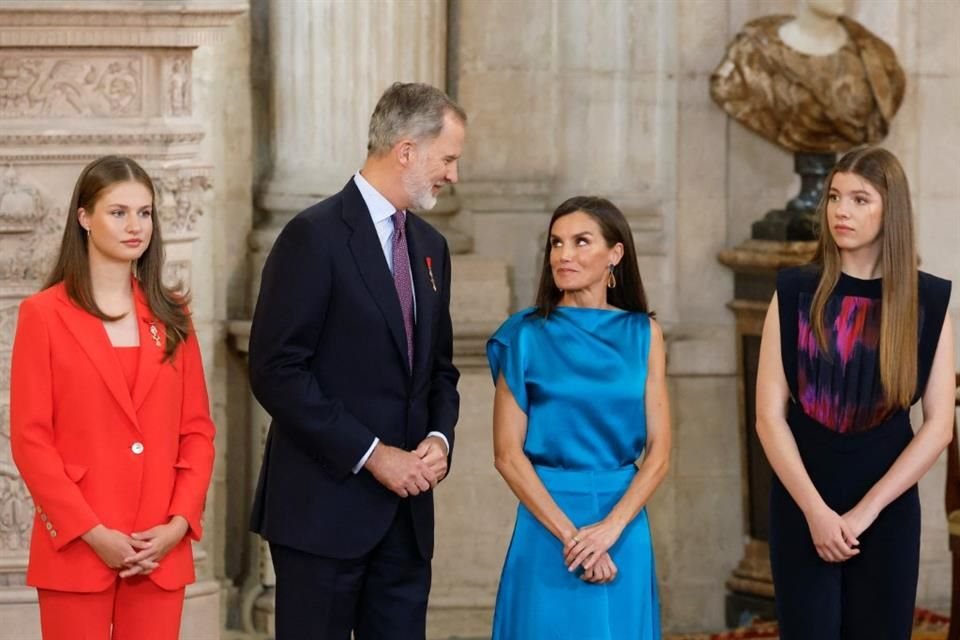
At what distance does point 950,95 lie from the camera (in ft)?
23.6

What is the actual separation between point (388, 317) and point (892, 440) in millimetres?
1295

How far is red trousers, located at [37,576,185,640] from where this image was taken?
4.18m

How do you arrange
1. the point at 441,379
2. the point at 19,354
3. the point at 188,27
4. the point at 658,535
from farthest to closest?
the point at 658,535 → the point at 188,27 → the point at 441,379 → the point at 19,354

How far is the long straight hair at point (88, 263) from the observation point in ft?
14.0

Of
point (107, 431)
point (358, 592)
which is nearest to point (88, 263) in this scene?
point (107, 431)

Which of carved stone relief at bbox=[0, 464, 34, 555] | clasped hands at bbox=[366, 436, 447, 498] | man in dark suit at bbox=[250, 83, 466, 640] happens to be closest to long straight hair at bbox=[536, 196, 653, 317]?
man in dark suit at bbox=[250, 83, 466, 640]

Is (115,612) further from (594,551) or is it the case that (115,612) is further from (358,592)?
(594,551)

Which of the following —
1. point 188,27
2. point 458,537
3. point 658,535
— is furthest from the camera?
point 658,535

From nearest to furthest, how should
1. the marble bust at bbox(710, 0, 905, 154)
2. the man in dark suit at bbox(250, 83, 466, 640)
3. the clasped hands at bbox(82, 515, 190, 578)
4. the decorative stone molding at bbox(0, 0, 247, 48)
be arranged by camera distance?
1. the clasped hands at bbox(82, 515, 190, 578)
2. the man in dark suit at bbox(250, 83, 466, 640)
3. the decorative stone molding at bbox(0, 0, 247, 48)
4. the marble bust at bbox(710, 0, 905, 154)

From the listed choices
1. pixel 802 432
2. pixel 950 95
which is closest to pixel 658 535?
pixel 950 95

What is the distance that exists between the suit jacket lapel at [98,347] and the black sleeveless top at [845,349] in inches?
63.5

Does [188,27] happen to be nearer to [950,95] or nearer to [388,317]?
[388,317]

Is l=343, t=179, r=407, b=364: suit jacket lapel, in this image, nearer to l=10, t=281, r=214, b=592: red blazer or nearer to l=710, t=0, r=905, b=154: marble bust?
l=10, t=281, r=214, b=592: red blazer

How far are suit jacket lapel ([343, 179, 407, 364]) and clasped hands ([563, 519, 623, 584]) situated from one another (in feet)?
2.15
